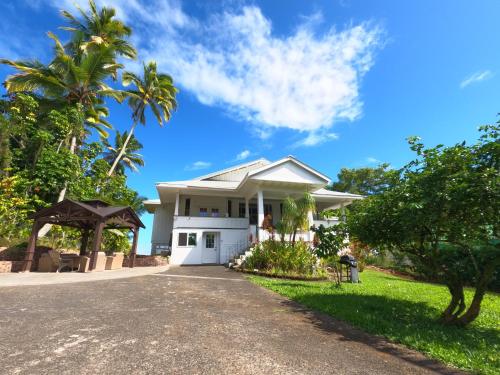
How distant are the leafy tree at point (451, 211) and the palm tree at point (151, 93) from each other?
2430 centimetres

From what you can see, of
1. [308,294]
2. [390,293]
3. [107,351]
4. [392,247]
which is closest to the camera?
[107,351]

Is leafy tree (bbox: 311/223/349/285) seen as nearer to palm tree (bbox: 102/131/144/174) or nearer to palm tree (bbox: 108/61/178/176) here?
palm tree (bbox: 108/61/178/176)

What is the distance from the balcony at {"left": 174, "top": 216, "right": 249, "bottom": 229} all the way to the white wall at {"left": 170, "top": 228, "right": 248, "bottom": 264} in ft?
0.76

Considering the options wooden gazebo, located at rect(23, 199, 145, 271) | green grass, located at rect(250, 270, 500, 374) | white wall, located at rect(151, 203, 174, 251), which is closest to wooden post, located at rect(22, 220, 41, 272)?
wooden gazebo, located at rect(23, 199, 145, 271)

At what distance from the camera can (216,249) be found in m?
18.6

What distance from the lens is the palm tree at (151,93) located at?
82.4 ft

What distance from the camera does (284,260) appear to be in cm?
1319

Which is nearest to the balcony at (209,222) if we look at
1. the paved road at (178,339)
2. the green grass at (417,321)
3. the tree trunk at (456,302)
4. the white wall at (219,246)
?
the white wall at (219,246)

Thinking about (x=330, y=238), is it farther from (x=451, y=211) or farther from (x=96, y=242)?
(x=96, y=242)

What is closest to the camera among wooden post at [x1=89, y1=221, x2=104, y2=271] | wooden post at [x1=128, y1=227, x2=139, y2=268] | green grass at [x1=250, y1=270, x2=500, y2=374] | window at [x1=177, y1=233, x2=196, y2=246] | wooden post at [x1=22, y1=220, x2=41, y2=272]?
green grass at [x1=250, y1=270, x2=500, y2=374]

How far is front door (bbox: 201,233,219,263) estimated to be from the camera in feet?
60.2

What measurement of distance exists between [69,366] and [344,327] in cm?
478

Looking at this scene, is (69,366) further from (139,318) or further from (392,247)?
(392,247)

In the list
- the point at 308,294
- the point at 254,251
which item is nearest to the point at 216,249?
the point at 254,251
